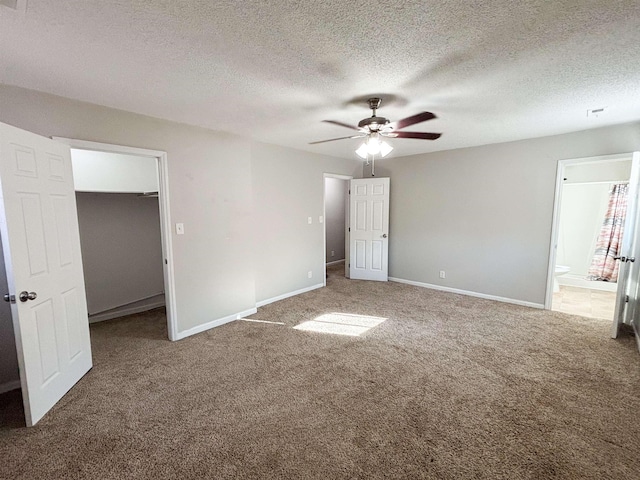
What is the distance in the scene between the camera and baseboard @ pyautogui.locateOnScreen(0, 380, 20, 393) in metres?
2.33

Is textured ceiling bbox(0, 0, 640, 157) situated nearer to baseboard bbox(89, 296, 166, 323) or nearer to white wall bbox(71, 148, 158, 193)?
white wall bbox(71, 148, 158, 193)

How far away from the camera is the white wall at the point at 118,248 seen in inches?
147

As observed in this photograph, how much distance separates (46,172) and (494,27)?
124 inches

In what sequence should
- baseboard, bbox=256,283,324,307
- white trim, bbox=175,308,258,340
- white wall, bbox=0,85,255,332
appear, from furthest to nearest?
baseboard, bbox=256,283,324,307
white trim, bbox=175,308,258,340
white wall, bbox=0,85,255,332

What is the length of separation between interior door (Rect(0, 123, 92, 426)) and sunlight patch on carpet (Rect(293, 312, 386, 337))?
2.16 m

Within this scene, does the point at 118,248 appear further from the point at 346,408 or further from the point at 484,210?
the point at 484,210

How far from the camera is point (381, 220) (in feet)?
17.9

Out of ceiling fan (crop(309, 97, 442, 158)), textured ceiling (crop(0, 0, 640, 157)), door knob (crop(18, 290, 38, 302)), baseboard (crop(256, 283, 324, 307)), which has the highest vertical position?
textured ceiling (crop(0, 0, 640, 157))

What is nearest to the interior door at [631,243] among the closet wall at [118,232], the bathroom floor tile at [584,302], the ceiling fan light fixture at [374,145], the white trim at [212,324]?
the bathroom floor tile at [584,302]

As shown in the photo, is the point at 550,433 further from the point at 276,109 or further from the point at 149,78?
the point at 149,78

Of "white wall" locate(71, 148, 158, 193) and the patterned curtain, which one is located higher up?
"white wall" locate(71, 148, 158, 193)

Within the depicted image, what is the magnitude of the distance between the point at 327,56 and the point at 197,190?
2.14 metres

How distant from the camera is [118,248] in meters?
4.00

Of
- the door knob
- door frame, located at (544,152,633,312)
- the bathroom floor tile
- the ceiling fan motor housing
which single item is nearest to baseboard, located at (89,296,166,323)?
the door knob
